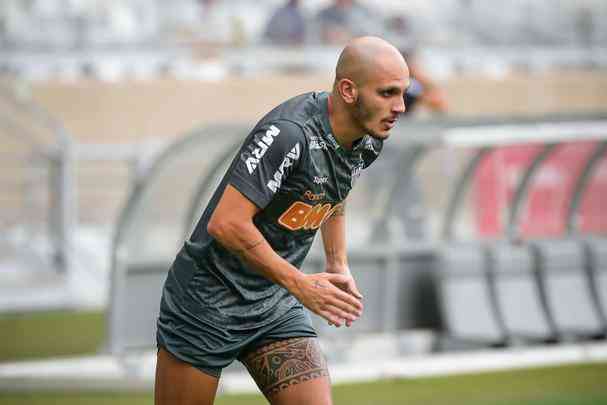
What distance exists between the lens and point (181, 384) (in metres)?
A: 4.59

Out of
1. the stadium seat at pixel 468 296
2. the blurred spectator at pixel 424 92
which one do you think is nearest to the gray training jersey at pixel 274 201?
the stadium seat at pixel 468 296

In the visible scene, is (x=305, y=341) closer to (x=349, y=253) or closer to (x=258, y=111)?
(x=349, y=253)

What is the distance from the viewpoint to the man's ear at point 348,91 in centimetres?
439

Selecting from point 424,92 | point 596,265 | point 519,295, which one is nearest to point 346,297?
point 519,295


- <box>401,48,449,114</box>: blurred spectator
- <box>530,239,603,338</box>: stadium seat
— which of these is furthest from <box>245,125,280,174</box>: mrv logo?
<box>530,239,603,338</box>: stadium seat

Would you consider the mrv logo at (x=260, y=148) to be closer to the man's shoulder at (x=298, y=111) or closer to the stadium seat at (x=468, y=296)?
the man's shoulder at (x=298, y=111)

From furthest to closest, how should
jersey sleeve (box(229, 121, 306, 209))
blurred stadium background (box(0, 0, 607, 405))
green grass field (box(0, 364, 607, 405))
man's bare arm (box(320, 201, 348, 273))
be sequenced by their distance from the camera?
blurred stadium background (box(0, 0, 607, 405))
green grass field (box(0, 364, 607, 405))
man's bare arm (box(320, 201, 348, 273))
jersey sleeve (box(229, 121, 306, 209))

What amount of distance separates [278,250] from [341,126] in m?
0.53

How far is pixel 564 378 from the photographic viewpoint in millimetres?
9680

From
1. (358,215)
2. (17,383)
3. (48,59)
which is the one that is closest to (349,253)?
(358,215)

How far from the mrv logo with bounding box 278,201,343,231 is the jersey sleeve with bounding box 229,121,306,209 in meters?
0.19

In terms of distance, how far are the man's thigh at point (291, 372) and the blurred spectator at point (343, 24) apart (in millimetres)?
14414

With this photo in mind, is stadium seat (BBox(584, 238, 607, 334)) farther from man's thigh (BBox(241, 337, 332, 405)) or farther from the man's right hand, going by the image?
the man's right hand

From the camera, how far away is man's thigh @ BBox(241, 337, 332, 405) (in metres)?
4.64
